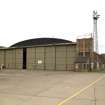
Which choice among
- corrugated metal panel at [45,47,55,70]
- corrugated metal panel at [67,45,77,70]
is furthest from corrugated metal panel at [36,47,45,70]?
corrugated metal panel at [67,45,77,70]

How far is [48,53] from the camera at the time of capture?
57.9 meters

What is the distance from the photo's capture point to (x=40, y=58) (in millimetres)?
59094

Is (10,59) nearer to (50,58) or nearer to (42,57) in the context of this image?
(42,57)

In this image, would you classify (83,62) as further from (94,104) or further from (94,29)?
(94,104)

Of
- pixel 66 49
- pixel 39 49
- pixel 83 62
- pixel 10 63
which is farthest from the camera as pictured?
pixel 10 63

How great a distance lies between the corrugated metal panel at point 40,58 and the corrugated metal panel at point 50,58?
3.91 ft

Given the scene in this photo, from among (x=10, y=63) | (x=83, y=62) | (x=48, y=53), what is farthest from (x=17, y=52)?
(x=83, y=62)

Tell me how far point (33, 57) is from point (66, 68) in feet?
35.1

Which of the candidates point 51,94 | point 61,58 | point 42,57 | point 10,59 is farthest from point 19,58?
point 51,94

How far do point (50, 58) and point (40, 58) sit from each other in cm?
332

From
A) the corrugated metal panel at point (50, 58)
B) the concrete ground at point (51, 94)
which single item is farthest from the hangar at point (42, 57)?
the concrete ground at point (51, 94)

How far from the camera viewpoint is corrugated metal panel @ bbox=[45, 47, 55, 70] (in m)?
56.3

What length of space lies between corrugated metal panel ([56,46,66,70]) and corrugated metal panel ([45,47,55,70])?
1.16m

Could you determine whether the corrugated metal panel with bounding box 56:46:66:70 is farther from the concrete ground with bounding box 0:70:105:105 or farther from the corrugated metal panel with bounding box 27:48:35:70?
the concrete ground with bounding box 0:70:105:105
